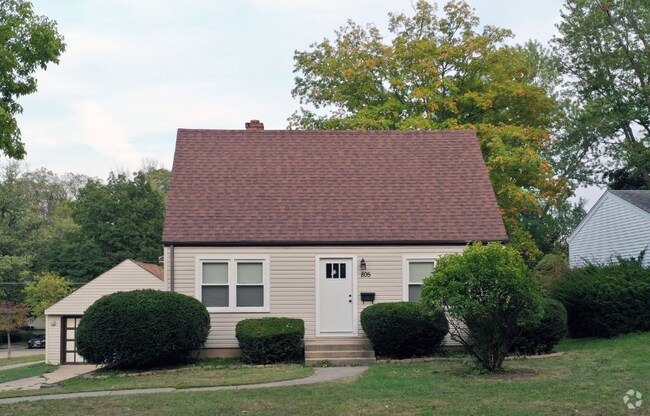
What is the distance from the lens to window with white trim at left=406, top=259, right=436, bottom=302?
20.6m

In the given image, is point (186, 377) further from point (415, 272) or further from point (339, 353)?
point (415, 272)

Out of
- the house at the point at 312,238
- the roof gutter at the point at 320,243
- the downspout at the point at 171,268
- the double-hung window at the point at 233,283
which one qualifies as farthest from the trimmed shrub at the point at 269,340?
the downspout at the point at 171,268

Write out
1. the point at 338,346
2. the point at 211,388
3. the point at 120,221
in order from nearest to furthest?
the point at 211,388 → the point at 338,346 → the point at 120,221

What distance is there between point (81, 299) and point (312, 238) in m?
13.6

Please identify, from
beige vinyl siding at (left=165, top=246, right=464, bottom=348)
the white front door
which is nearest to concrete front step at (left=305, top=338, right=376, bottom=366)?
the white front door

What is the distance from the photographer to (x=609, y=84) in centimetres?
4241

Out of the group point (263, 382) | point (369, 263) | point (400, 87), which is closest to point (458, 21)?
point (400, 87)

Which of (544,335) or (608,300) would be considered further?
(608,300)

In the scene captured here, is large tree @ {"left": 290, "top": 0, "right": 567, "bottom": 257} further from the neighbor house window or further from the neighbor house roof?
the neighbor house window

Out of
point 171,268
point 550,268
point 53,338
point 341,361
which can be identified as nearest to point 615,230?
point 550,268

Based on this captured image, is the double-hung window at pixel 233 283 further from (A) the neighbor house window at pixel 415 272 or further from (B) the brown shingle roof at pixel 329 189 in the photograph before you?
(A) the neighbor house window at pixel 415 272

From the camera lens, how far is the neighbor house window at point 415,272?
20.6m

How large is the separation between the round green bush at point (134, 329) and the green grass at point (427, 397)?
470 centimetres

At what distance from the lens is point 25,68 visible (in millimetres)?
18047
